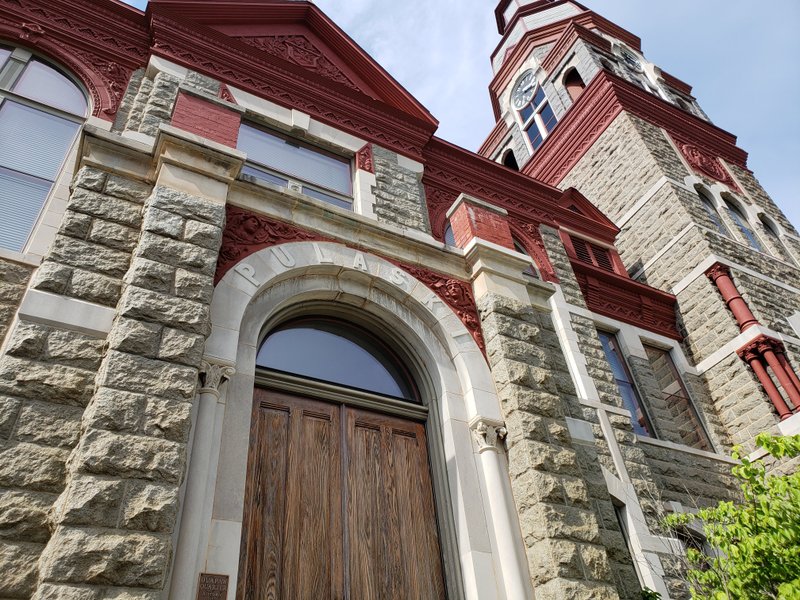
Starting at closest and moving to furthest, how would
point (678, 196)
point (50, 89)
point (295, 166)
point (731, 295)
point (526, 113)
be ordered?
1. point (50, 89)
2. point (295, 166)
3. point (731, 295)
4. point (678, 196)
5. point (526, 113)

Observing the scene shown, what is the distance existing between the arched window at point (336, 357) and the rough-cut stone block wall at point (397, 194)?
9.01 ft

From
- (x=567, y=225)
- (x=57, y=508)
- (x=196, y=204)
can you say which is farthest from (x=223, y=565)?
(x=567, y=225)

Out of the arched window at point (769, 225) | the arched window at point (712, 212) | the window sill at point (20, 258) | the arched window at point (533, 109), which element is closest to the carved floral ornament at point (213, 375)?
the window sill at point (20, 258)

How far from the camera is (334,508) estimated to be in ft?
18.0

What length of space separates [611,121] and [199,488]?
17404 mm

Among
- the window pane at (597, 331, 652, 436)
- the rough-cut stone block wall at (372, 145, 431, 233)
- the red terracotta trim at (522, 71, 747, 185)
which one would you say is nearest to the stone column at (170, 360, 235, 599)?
the rough-cut stone block wall at (372, 145, 431, 233)

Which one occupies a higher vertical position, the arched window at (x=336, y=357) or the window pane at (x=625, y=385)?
the window pane at (x=625, y=385)

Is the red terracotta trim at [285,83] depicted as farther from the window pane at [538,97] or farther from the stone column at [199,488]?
the window pane at [538,97]

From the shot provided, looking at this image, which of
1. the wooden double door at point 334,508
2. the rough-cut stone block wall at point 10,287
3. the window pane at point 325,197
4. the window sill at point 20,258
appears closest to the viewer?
the wooden double door at point 334,508

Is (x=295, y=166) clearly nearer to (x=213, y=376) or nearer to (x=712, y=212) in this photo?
(x=213, y=376)

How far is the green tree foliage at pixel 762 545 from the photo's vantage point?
5.27 meters

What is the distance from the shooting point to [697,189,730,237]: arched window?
1569 centimetres

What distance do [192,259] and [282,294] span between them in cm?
128

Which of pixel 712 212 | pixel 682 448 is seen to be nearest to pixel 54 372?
pixel 682 448
